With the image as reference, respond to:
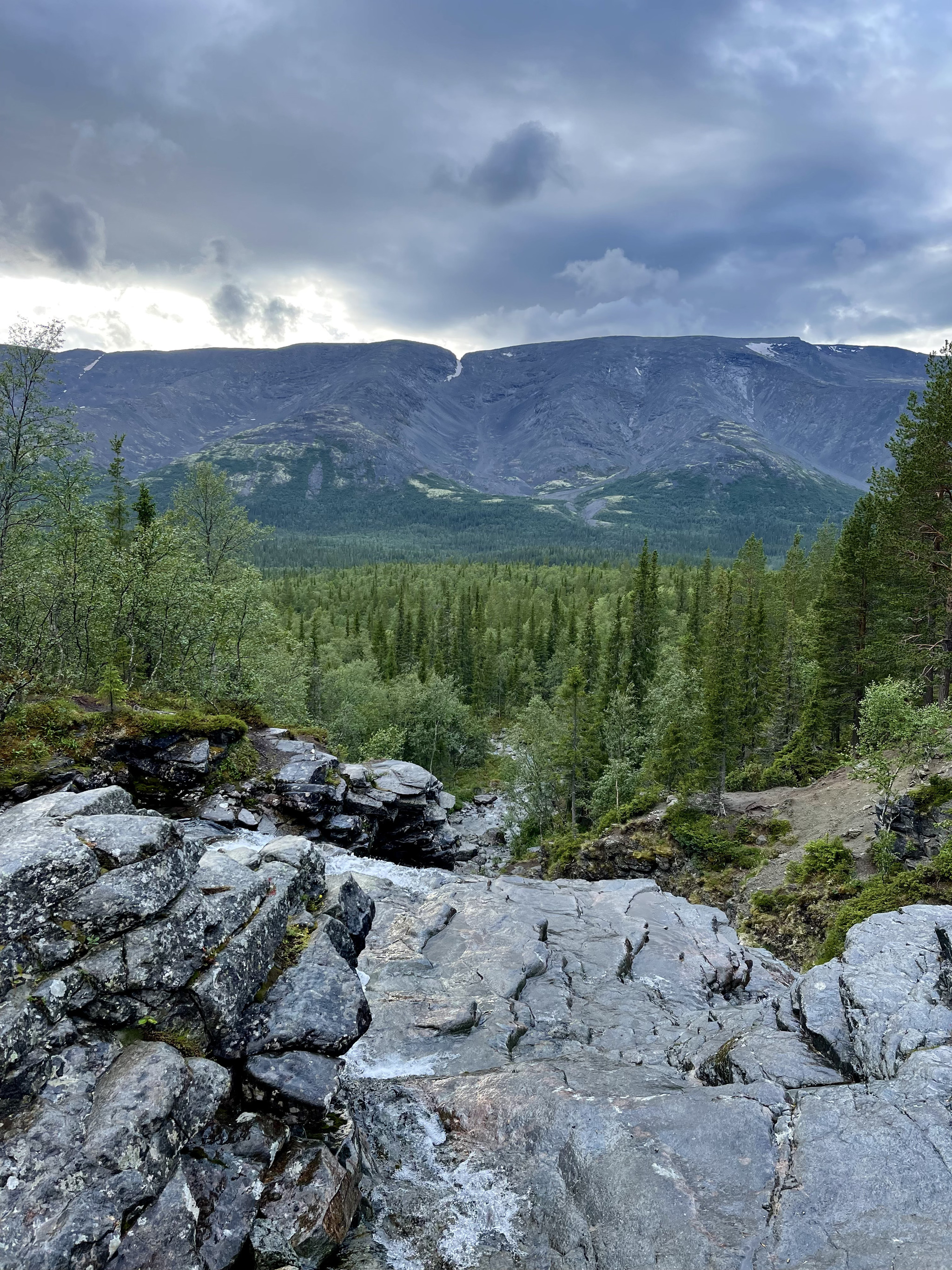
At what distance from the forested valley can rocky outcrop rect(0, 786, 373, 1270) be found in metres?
16.9

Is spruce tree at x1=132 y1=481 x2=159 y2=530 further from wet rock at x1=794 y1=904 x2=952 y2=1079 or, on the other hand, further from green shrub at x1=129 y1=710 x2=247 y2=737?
wet rock at x1=794 y1=904 x2=952 y2=1079

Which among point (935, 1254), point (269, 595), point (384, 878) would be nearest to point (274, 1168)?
point (935, 1254)

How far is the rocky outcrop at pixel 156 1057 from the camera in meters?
7.49

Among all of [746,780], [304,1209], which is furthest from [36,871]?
[746,780]

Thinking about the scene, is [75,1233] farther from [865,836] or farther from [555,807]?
[555,807]

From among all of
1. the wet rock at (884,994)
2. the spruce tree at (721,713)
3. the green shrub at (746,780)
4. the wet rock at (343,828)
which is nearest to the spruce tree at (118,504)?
the wet rock at (343,828)

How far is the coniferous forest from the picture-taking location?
2922cm

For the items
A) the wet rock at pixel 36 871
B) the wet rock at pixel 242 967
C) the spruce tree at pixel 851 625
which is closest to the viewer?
the wet rock at pixel 36 871

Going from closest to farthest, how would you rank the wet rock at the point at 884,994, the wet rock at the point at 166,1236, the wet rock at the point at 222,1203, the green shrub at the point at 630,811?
the wet rock at the point at 166,1236 → the wet rock at the point at 222,1203 → the wet rock at the point at 884,994 → the green shrub at the point at 630,811

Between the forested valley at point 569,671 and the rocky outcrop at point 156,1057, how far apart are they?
665 inches

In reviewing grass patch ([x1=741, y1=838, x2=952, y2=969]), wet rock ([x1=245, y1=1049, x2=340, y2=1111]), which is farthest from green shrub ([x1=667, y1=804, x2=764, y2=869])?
wet rock ([x1=245, y1=1049, x2=340, y2=1111])

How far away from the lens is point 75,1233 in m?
7.09

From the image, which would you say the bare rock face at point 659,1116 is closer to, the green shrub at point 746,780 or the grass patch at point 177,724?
the grass patch at point 177,724

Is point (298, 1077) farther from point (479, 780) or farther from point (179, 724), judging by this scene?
point (479, 780)
